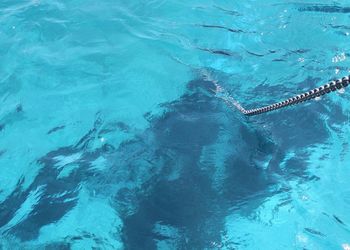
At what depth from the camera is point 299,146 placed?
3.88 m

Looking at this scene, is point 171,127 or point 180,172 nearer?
point 180,172

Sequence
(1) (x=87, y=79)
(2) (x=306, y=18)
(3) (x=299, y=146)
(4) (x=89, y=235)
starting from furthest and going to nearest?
(2) (x=306, y=18) < (1) (x=87, y=79) < (3) (x=299, y=146) < (4) (x=89, y=235)

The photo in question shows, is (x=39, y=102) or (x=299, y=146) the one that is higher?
(x=39, y=102)

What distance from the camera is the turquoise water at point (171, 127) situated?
11.1ft

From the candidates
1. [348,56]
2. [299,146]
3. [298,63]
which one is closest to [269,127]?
[299,146]

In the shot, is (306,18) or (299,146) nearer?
(299,146)

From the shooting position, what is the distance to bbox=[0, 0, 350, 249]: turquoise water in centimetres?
337

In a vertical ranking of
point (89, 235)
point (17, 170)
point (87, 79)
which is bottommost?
point (89, 235)

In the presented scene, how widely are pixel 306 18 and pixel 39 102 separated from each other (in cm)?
400

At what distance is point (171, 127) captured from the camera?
4.04 meters

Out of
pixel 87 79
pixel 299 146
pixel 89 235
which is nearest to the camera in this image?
pixel 89 235

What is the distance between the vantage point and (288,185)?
3.61m

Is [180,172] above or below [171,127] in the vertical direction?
below

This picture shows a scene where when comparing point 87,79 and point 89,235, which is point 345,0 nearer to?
point 87,79
